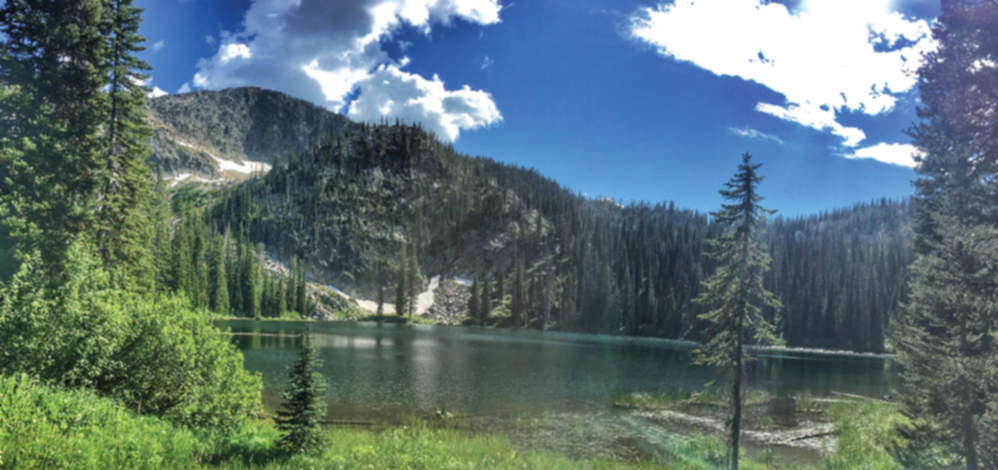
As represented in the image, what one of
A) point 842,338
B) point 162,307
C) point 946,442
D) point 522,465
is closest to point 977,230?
point 946,442

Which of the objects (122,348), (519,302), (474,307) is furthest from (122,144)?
(519,302)

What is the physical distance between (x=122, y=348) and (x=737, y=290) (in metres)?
23.2

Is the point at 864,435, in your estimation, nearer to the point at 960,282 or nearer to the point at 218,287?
the point at 960,282

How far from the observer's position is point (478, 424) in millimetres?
28250

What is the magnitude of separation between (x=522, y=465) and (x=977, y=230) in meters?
16.9

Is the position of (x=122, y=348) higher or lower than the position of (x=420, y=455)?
higher

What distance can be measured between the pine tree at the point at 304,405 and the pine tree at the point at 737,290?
53.4 ft

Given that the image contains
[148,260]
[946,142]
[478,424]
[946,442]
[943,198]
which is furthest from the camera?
[148,260]

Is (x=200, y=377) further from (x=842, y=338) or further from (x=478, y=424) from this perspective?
(x=842, y=338)

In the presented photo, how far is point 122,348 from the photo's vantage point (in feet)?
48.4

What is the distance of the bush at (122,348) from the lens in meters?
12.6

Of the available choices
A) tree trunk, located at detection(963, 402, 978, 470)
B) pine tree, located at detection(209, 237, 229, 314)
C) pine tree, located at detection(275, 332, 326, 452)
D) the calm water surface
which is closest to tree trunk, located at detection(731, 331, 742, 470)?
tree trunk, located at detection(963, 402, 978, 470)

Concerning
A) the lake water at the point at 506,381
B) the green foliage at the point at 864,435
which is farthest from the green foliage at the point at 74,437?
the green foliage at the point at 864,435

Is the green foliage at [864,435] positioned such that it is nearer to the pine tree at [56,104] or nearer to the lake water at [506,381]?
the lake water at [506,381]
